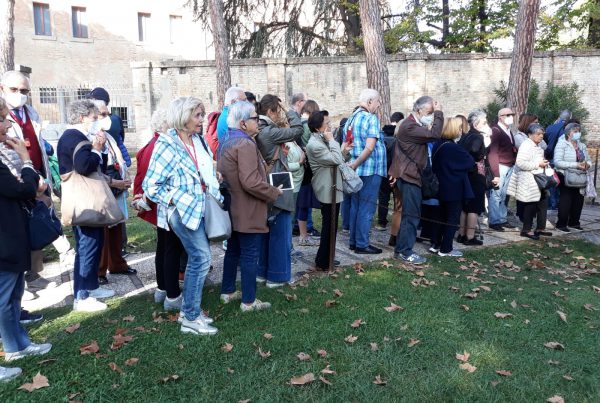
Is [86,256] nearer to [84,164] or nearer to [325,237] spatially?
[84,164]

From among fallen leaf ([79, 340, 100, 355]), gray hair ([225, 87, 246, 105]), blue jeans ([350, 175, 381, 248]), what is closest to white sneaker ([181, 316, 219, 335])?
fallen leaf ([79, 340, 100, 355])

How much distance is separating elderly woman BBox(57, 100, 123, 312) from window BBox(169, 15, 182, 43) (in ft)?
99.6

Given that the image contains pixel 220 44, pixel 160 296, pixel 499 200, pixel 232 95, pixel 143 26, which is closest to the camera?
pixel 160 296

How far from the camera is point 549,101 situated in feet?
61.1

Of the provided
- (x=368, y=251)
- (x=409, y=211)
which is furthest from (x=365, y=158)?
(x=368, y=251)

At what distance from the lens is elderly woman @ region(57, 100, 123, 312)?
473cm

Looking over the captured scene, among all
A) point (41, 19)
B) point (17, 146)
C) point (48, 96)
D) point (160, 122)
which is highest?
point (41, 19)

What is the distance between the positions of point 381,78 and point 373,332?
828cm

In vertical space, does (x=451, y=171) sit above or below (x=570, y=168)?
above

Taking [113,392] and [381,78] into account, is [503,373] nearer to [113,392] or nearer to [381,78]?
[113,392]

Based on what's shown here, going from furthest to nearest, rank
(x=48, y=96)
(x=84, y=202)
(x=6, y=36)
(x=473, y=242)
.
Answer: (x=48, y=96) → (x=6, y=36) → (x=473, y=242) → (x=84, y=202)

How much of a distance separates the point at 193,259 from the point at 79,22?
30.6 m

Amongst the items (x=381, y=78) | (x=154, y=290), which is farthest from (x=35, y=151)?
(x=381, y=78)

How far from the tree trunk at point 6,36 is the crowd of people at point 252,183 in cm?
575
